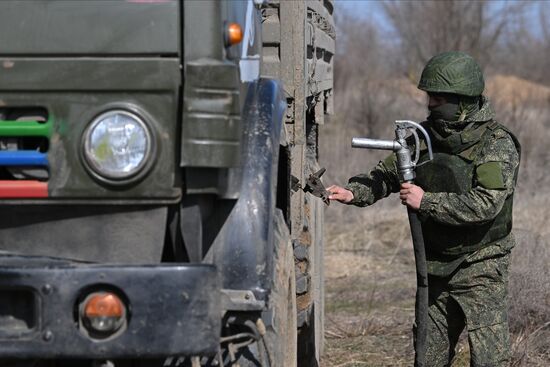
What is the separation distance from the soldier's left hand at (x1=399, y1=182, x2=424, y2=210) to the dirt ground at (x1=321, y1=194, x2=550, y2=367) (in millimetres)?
1570

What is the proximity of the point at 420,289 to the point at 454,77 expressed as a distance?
94cm

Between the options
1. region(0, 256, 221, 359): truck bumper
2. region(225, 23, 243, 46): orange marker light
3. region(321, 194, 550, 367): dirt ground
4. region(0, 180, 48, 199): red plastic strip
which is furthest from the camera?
region(321, 194, 550, 367): dirt ground

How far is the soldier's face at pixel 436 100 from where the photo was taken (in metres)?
4.63

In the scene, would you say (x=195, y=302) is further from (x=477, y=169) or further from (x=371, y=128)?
(x=371, y=128)

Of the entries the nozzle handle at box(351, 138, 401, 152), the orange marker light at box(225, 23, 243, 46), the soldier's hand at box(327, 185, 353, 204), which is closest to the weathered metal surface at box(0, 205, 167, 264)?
the orange marker light at box(225, 23, 243, 46)

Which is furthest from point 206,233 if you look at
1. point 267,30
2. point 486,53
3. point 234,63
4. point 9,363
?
point 486,53

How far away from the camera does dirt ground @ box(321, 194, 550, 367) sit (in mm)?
6027

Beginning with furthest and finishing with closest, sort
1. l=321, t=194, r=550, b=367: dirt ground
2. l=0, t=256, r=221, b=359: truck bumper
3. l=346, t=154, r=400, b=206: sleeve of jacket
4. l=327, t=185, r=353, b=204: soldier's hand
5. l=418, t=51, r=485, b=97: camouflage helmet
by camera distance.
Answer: l=321, t=194, r=550, b=367: dirt ground, l=346, t=154, r=400, b=206: sleeve of jacket, l=327, t=185, r=353, b=204: soldier's hand, l=418, t=51, r=485, b=97: camouflage helmet, l=0, t=256, r=221, b=359: truck bumper

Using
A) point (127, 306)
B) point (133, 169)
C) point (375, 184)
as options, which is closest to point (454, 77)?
point (375, 184)

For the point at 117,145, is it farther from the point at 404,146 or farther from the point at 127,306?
the point at 404,146

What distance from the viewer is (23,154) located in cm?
311

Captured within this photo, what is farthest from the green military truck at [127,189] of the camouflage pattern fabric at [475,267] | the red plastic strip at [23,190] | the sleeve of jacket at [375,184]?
the sleeve of jacket at [375,184]

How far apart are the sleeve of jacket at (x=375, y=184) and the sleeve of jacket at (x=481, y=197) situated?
46 centimetres

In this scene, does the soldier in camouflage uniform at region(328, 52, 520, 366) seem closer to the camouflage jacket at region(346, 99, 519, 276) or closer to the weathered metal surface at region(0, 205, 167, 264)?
the camouflage jacket at region(346, 99, 519, 276)
